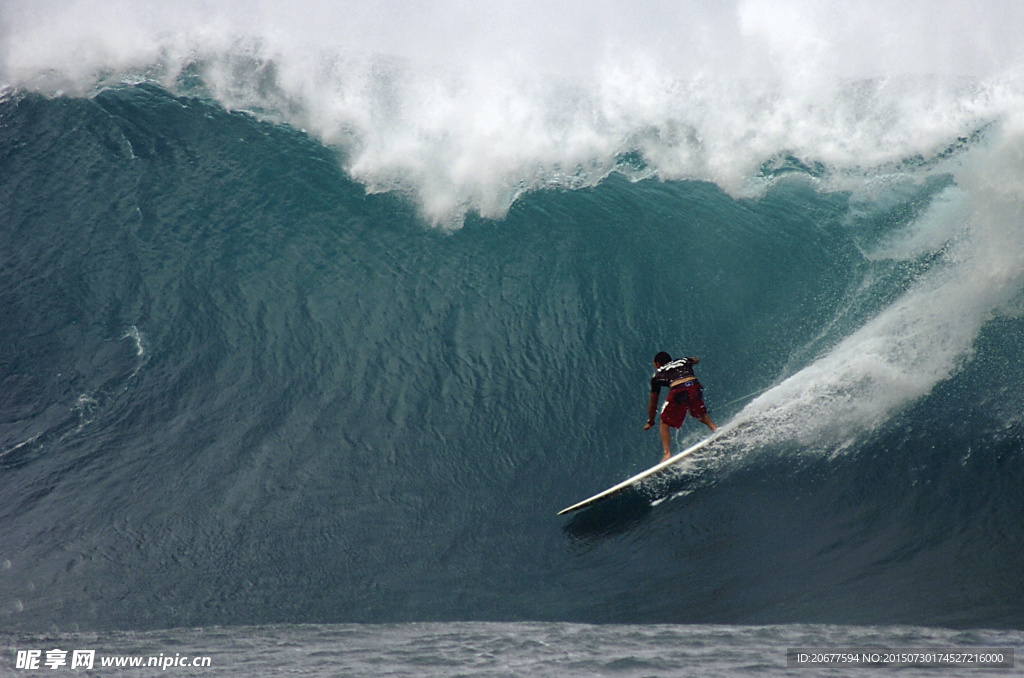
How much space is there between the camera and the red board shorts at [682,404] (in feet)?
23.2

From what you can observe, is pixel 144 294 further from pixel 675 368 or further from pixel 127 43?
pixel 675 368

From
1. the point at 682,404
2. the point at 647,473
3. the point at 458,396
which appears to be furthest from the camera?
the point at 458,396

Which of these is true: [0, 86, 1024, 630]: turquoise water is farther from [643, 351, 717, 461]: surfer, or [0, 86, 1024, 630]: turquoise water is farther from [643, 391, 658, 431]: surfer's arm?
[643, 391, 658, 431]: surfer's arm

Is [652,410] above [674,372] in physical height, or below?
below

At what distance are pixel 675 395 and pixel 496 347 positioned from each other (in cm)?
237

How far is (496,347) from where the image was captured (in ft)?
28.2

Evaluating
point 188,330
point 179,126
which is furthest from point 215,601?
point 179,126

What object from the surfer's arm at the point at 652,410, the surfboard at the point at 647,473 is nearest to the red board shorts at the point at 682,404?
the surfer's arm at the point at 652,410

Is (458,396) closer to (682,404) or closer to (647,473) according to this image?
(647,473)

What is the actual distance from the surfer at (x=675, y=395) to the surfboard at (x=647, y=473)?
89mm

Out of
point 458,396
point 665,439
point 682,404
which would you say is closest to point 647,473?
point 665,439

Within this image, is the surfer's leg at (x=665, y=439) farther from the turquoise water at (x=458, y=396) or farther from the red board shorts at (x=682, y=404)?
the turquoise water at (x=458, y=396)

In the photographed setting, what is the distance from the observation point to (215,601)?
20.4ft

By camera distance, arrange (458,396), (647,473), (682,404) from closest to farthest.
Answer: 1. (647,473)
2. (682,404)
3. (458,396)
